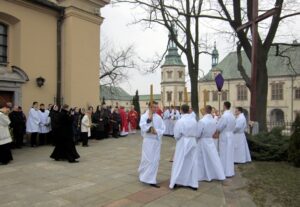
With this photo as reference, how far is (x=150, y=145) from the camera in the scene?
8.09 metres

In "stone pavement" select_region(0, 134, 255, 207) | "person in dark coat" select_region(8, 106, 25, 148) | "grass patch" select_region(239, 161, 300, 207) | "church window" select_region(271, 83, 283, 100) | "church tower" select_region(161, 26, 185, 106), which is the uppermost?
"church tower" select_region(161, 26, 185, 106)

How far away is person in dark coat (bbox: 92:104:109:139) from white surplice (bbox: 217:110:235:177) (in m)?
8.59

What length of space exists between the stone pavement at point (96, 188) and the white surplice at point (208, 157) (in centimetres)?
33

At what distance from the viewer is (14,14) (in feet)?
50.0

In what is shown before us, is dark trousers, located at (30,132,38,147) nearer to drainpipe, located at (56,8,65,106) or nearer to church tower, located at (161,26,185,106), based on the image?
drainpipe, located at (56,8,65,106)

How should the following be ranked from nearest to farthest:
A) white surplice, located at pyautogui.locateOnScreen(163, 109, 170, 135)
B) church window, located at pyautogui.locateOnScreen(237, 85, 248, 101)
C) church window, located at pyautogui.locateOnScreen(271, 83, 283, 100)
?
white surplice, located at pyautogui.locateOnScreen(163, 109, 170, 135), church window, located at pyautogui.locateOnScreen(271, 83, 283, 100), church window, located at pyautogui.locateOnScreen(237, 85, 248, 101)

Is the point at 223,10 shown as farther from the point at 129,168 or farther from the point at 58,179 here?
the point at 58,179

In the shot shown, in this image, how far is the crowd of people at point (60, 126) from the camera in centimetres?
1094

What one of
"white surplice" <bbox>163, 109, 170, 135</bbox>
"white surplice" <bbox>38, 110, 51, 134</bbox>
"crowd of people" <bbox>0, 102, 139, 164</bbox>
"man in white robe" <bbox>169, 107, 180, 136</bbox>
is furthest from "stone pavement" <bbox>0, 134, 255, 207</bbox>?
"white surplice" <bbox>163, 109, 170, 135</bbox>

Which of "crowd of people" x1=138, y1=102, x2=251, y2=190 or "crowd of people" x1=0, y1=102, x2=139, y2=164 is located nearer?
"crowd of people" x1=138, y1=102, x2=251, y2=190

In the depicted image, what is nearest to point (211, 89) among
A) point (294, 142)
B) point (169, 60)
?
point (169, 60)

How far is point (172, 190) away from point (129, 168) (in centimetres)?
256

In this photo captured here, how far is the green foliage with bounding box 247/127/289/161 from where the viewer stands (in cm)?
1175

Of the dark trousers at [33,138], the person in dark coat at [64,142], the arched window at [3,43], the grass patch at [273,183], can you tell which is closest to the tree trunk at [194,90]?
the grass patch at [273,183]
